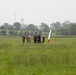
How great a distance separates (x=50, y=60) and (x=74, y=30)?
88.2 meters

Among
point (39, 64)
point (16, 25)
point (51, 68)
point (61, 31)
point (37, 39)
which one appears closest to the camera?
point (51, 68)

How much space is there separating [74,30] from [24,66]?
90019mm

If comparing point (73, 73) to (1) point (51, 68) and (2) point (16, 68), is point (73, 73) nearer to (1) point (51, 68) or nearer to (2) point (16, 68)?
(1) point (51, 68)

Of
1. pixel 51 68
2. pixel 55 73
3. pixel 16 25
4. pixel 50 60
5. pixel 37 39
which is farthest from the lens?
pixel 16 25

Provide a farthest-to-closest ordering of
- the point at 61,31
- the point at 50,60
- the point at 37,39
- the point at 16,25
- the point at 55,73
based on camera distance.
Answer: the point at 16,25 → the point at 61,31 → the point at 37,39 → the point at 50,60 → the point at 55,73

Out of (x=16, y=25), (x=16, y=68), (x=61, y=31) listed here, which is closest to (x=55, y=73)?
(x=16, y=68)

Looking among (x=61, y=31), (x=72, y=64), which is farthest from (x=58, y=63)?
(x=61, y=31)

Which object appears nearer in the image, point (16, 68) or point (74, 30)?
point (16, 68)

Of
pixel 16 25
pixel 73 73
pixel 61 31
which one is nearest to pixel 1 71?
pixel 73 73

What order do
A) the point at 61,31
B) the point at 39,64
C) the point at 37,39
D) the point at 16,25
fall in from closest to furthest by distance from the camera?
the point at 39,64
the point at 37,39
the point at 61,31
the point at 16,25

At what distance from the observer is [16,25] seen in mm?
124625

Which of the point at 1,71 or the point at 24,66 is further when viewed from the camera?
the point at 24,66

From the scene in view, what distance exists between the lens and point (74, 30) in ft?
328

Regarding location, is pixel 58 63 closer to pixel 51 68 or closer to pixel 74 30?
pixel 51 68
